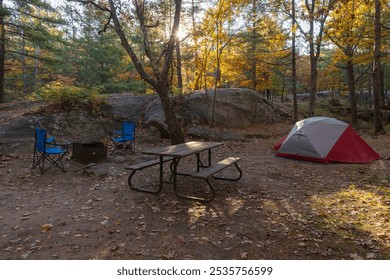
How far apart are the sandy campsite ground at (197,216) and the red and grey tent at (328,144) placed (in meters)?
0.85

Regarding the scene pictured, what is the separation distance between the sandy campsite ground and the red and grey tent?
85cm

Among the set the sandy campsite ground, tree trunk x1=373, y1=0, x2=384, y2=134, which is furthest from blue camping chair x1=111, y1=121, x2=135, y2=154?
tree trunk x1=373, y1=0, x2=384, y2=134

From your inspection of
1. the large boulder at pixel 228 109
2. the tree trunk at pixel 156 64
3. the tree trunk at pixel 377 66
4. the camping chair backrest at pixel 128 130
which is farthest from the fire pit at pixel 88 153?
the tree trunk at pixel 377 66

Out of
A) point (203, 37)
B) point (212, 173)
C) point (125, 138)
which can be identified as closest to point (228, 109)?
point (203, 37)

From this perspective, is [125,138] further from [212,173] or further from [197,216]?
[197,216]

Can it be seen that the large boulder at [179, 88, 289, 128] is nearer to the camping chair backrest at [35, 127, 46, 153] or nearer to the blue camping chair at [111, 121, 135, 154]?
the blue camping chair at [111, 121, 135, 154]

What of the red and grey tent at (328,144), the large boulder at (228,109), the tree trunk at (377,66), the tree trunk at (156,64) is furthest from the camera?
the large boulder at (228,109)

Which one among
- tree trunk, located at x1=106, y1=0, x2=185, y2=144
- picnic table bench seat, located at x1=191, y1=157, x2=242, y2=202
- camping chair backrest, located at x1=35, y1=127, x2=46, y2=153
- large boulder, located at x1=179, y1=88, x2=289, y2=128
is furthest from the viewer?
large boulder, located at x1=179, y1=88, x2=289, y2=128

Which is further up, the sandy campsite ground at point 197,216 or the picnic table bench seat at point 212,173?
the picnic table bench seat at point 212,173

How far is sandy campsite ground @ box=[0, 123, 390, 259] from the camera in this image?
349 cm

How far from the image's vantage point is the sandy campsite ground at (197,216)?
349 cm

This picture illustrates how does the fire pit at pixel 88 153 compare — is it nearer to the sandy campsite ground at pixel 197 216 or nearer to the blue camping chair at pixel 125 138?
the sandy campsite ground at pixel 197 216
